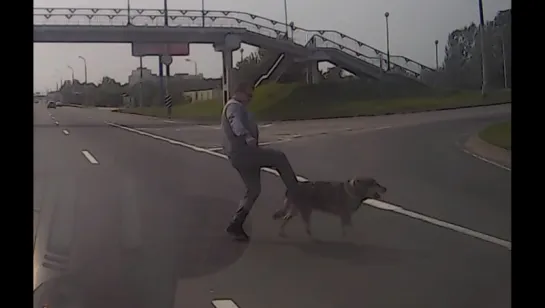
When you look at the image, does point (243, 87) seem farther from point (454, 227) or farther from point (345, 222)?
point (454, 227)

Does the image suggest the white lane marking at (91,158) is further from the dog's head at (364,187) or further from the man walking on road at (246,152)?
the dog's head at (364,187)

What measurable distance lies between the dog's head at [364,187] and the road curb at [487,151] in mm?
950

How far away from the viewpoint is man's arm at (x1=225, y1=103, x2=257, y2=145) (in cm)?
521

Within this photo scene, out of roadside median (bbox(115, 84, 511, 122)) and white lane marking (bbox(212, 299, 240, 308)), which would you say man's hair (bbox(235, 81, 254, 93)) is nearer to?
roadside median (bbox(115, 84, 511, 122))

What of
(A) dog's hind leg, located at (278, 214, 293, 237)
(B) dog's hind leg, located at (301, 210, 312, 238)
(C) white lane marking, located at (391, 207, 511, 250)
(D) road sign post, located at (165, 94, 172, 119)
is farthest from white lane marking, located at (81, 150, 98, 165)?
(C) white lane marking, located at (391, 207, 511, 250)

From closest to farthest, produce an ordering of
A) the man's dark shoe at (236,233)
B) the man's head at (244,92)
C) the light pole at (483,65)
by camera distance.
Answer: the man's head at (244,92)
the light pole at (483,65)
the man's dark shoe at (236,233)

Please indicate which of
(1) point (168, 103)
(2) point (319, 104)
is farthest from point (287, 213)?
(1) point (168, 103)

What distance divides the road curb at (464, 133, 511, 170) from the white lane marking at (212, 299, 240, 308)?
6.99 feet

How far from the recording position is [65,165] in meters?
6.50

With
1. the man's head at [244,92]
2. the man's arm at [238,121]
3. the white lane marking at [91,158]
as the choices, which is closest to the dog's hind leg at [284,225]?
the man's arm at [238,121]

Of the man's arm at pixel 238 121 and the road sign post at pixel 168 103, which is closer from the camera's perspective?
the man's arm at pixel 238 121

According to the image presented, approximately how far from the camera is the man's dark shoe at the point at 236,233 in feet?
19.2
